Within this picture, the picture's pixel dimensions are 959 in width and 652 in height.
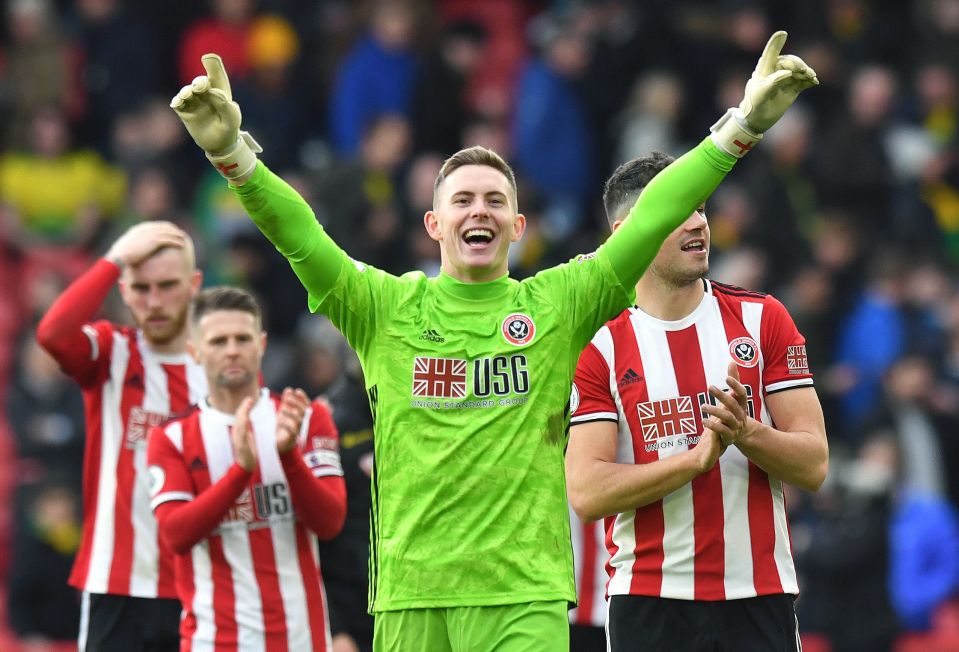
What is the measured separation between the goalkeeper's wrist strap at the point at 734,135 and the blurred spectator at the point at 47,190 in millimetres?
10055

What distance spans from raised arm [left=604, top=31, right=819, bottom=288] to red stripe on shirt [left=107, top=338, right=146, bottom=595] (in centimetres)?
287

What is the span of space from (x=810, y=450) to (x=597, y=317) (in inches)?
36.0

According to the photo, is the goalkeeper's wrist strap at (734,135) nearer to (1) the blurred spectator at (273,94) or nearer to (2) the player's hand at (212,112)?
(2) the player's hand at (212,112)

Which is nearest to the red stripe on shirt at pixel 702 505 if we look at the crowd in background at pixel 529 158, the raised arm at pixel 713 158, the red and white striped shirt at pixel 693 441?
the red and white striped shirt at pixel 693 441

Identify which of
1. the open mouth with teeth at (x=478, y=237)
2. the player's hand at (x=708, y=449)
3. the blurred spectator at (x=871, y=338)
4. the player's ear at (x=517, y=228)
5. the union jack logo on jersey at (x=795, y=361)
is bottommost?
the player's hand at (x=708, y=449)

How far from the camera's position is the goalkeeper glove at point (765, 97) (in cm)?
525

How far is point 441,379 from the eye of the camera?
17.9 ft

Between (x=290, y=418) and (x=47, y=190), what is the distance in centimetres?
911

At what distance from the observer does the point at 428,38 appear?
48.7ft

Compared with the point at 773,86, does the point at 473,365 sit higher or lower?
lower

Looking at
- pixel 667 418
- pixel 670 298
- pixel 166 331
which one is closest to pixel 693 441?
pixel 667 418

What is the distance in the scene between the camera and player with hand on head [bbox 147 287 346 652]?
6707 millimetres

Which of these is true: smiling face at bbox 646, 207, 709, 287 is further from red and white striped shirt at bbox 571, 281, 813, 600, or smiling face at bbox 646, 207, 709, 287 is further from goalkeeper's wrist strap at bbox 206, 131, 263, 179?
goalkeeper's wrist strap at bbox 206, 131, 263, 179

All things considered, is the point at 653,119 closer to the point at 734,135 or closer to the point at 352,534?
the point at 352,534
